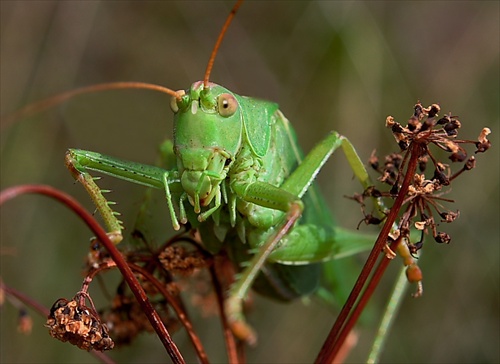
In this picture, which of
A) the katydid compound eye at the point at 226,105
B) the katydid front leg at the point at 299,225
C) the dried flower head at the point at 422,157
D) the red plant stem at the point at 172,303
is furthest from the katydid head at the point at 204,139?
the dried flower head at the point at 422,157

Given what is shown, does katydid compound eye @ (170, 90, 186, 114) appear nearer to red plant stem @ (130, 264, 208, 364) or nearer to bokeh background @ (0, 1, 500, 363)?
red plant stem @ (130, 264, 208, 364)

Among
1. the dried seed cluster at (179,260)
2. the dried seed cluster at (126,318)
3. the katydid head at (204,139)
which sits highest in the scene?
the katydid head at (204,139)

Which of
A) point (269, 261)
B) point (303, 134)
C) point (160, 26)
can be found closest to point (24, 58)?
point (160, 26)

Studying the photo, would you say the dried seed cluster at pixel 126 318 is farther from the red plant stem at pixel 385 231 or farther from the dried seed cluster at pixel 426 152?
the dried seed cluster at pixel 426 152

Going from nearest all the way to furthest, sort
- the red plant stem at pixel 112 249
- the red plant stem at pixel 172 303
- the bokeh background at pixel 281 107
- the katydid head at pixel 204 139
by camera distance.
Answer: the red plant stem at pixel 112 249, the red plant stem at pixel 172 303, the katydid head at pixel 204 139, the bokeh background at pixel 281 107

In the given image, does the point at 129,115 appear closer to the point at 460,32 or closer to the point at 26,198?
the point at 26,198

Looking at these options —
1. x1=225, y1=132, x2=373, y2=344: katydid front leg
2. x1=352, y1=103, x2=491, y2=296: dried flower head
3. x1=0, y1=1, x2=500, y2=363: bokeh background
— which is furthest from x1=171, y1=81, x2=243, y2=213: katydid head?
x1=0, y1=1, x2=500, y2=363: bokeh background
